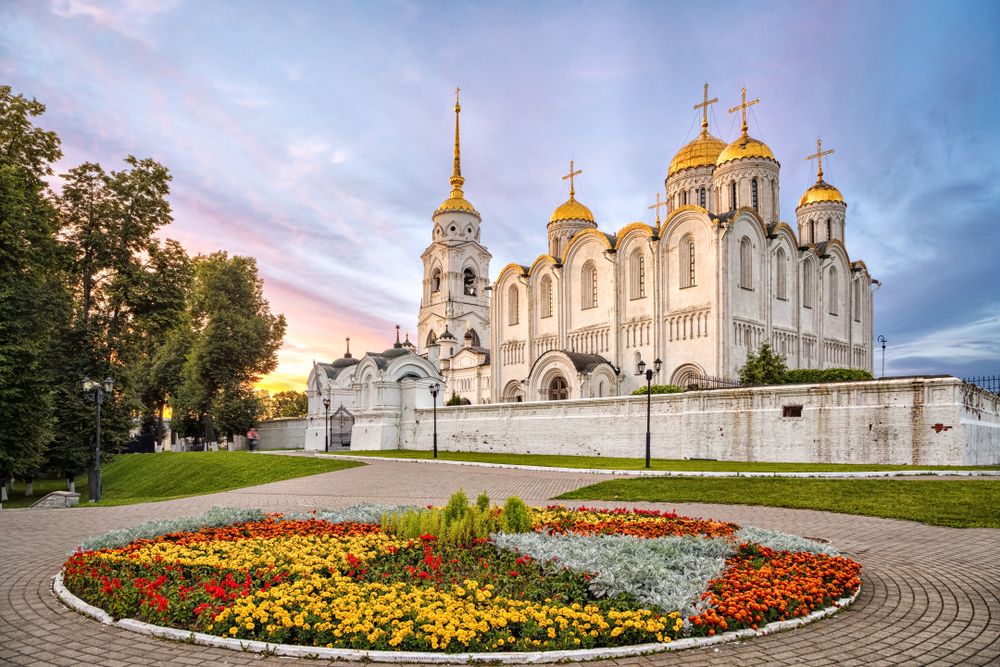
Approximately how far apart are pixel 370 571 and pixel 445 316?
202 ft

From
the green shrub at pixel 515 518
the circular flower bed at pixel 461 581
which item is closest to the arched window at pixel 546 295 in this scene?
the circular flower bed at pixel 461 581

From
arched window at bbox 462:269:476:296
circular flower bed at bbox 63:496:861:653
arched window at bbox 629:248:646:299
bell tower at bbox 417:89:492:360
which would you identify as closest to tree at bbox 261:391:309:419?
bell tower at bbox 417:89:492:360

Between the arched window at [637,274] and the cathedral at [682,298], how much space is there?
0.07 meters

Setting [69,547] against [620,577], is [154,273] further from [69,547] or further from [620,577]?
[620,577]

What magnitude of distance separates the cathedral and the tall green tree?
52.0 ft

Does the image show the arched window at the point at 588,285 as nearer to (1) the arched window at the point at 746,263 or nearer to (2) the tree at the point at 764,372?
(1) the arched window at the point at 746,263

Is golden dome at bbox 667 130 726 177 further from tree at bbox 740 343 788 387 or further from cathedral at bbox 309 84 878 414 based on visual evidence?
tree at bbox 740 343 788 387

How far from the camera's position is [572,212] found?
2247 inches

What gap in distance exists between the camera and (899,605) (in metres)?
6.46

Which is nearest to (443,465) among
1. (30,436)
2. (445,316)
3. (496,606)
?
(30,436)

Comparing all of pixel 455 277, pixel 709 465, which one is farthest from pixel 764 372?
pixel 455 277

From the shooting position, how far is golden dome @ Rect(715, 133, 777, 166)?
43750mm

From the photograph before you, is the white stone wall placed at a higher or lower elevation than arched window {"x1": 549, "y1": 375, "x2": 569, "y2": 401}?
lower

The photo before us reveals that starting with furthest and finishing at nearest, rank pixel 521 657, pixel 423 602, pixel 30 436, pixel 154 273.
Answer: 1. pixel 154 273
2. pixel 30 436
3. pixel 423 602
4. pixel 521 657
